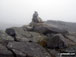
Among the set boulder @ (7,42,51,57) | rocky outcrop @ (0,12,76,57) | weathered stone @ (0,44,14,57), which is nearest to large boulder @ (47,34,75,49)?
rocky outcrop @ (0,12,76,57)

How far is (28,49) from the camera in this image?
11.4m

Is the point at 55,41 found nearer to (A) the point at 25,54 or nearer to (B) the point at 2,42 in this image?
(A) the point at 25,54

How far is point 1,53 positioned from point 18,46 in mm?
1632

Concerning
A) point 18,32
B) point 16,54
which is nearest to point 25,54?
point 16,54

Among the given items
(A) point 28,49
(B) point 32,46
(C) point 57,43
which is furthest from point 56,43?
(A) point 28,49

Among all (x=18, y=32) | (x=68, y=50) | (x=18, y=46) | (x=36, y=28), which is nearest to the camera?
(x=18, y=46)

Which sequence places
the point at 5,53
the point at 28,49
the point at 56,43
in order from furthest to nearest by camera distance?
the point at 56,43
the point at 28,49
the point at 5,53

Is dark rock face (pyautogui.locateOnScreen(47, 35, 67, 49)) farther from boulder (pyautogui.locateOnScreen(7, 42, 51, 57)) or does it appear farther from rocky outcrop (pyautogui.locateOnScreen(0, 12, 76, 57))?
boulder (pyautogui.locateOnScreen(7, 42, 51, 57))

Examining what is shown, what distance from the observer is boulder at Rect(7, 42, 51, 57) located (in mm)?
10897

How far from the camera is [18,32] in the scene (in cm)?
1522

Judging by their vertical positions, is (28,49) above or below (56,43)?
below

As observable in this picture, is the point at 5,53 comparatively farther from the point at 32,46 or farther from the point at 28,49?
the point at 32,46

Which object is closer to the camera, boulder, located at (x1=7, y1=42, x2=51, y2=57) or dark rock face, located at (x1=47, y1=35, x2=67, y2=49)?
boulder, located at (x1=7, y1=42, x2=51, y2=57)

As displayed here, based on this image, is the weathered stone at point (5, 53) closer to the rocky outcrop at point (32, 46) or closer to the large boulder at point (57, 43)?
the rocky outcrop at point (32, 46)
